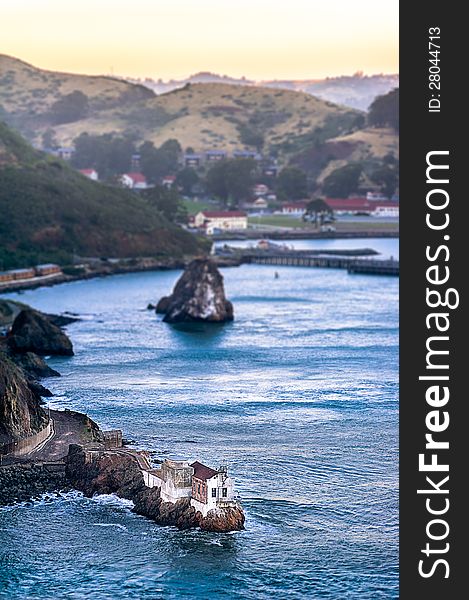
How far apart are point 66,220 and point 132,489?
10908cm

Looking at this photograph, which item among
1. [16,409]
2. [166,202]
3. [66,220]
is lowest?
[16,409]

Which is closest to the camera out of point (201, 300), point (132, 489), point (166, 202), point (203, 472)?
point (203, 472)

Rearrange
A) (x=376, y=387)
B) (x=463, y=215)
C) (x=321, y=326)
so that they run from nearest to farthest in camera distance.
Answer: (x=463, y=215) → (x=376, y=387) → (x=321, y=326)

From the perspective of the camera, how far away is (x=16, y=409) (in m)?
60.8

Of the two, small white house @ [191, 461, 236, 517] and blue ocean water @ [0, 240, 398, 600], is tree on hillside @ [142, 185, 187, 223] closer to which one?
blue ocean water @ [0, 240, 398, 600]

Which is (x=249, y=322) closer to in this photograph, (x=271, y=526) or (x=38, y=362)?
(x=38, y=362)

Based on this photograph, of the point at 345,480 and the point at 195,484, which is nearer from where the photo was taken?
the point at 195,484

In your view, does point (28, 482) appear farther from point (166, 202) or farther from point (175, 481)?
point (166, 202)

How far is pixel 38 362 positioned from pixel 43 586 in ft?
119

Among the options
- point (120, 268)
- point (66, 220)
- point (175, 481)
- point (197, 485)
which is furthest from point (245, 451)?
point (66, 220)

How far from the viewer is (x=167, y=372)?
85.4m

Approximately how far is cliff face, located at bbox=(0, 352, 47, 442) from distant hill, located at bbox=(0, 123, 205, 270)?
7981cm

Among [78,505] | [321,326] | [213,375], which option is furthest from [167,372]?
[78,505]

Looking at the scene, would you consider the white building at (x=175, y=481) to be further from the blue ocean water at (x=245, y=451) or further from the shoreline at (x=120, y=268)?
the shoreline at (x=120, y=268)
